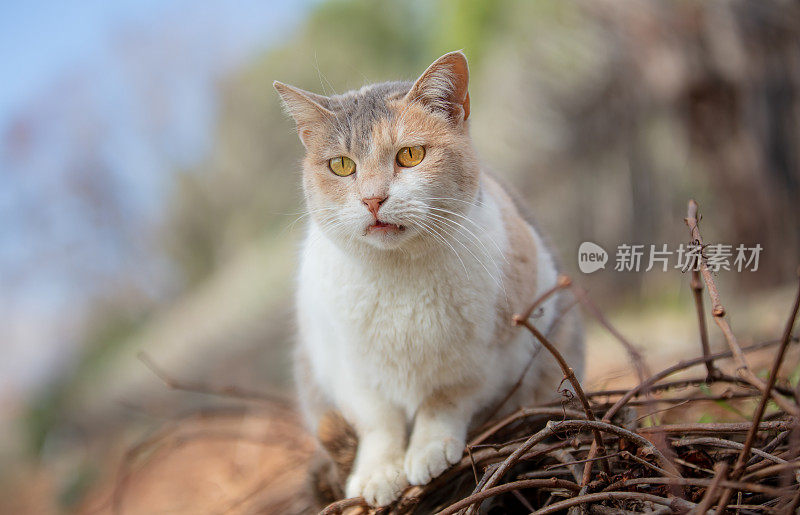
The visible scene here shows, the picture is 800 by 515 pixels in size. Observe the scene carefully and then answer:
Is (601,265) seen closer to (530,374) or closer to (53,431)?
(530,374)

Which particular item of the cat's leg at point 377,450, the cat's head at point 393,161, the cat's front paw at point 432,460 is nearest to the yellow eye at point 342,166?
the cat's head at point 393,161

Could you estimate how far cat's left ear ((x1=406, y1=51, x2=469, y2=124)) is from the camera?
1414mm

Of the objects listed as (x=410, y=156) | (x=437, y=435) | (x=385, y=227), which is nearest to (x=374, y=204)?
(x=385, y=227)

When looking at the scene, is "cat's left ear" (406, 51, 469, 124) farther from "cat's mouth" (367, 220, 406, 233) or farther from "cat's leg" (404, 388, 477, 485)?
"cat's leg" (404, 388, 477, 485)

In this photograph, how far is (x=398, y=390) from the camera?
147 cm

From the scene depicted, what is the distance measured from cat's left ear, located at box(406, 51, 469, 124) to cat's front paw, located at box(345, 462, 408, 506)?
0.83 meters

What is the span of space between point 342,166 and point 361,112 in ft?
0.45

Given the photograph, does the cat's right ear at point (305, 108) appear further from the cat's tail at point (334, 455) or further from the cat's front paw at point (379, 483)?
the cat's front paw at point (379, 483)

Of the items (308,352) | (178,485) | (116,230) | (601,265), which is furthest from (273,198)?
(601,265)

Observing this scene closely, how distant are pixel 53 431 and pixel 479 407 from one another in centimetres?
397

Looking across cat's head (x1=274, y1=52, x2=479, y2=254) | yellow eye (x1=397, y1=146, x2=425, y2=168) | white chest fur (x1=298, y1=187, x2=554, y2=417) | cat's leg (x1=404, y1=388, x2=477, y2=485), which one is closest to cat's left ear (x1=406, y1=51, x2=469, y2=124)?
cat's head (x1=274, y1=52, x2=479, y2=254)

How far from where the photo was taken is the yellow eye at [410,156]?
55.9 inches

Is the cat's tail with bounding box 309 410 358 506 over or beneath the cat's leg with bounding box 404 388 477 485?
beneath

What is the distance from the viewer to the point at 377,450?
4.84ft
